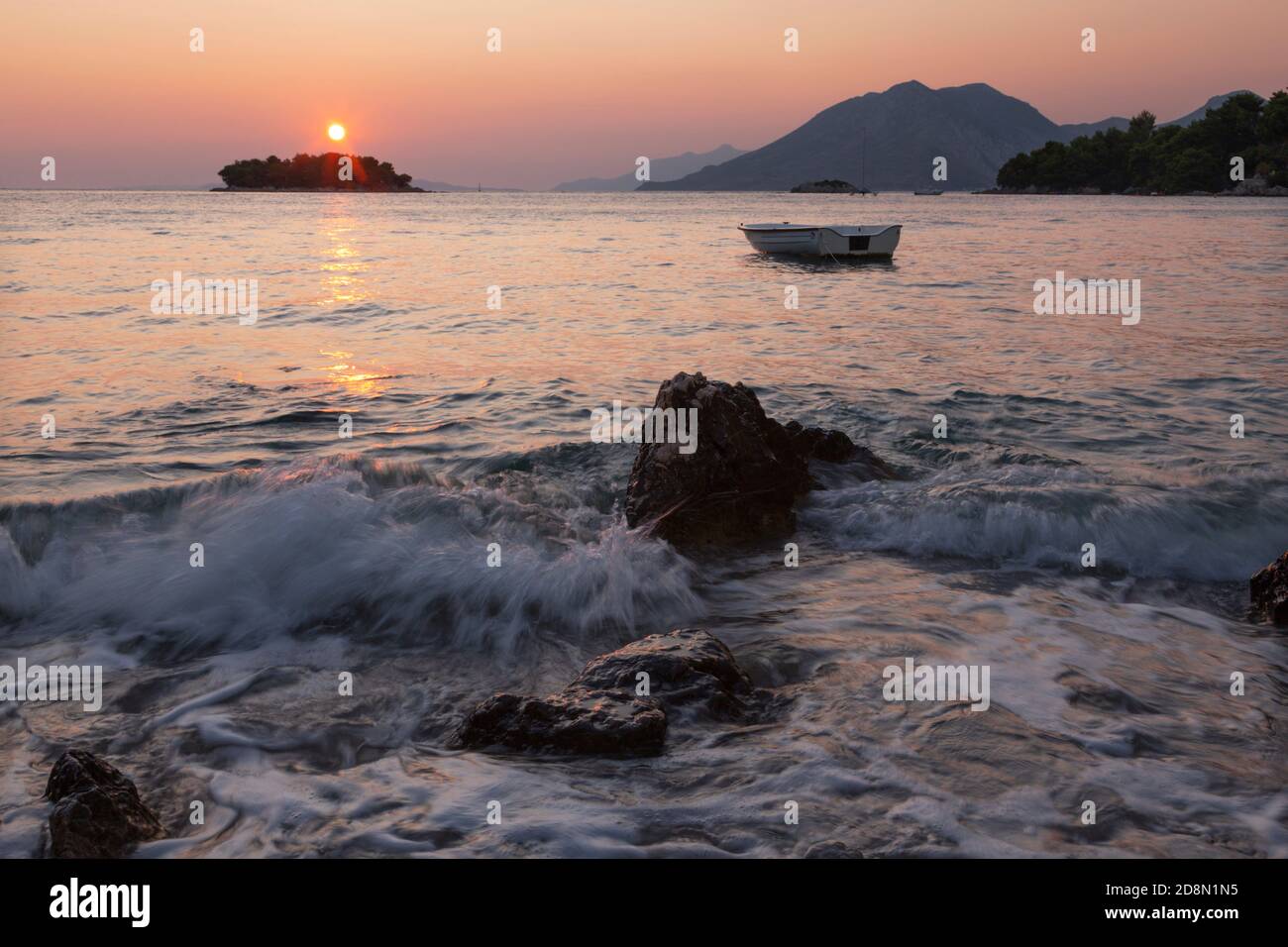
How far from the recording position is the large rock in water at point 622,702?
14.5 feet

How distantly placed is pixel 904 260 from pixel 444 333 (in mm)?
24169

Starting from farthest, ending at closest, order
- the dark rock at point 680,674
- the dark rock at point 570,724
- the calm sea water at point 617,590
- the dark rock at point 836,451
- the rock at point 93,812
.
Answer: the dark rock at point 836,451
the dark rock at point 680,674
the dark rock at point 570,724
the calm sea water at point 617,590
the rock at point 93,812

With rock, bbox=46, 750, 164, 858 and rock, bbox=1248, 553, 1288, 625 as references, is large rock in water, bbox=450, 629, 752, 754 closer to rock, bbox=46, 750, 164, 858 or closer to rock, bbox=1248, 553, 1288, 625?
rock, bbox=46, 750, 164, 858

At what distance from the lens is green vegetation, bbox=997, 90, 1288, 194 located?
136 meters

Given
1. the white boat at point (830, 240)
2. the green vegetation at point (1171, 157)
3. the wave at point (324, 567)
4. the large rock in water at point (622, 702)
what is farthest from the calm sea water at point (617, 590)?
the green vegetation at point (1171, 157)

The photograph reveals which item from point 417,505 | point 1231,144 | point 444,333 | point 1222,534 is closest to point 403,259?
point 444,333

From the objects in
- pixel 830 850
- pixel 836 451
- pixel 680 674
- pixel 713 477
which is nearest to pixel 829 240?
pixel 836 451

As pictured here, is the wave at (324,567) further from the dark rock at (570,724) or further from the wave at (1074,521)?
the wave at (1074,521)

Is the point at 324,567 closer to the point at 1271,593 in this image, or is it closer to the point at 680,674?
the point at 680,674

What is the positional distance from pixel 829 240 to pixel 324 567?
101ft

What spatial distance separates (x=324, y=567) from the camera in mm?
6922

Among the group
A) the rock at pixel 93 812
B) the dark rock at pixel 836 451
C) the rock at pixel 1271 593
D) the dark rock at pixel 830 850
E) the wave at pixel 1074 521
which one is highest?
the dark rock at pixel 836 451

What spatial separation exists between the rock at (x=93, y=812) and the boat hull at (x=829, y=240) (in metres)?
33.3

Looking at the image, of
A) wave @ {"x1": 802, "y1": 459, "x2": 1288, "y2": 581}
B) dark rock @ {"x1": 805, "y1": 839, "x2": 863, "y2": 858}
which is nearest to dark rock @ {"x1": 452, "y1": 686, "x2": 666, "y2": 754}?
dark rock @ {"x1": 805, "y1": 839, "x2": 863, "y2": 858}
